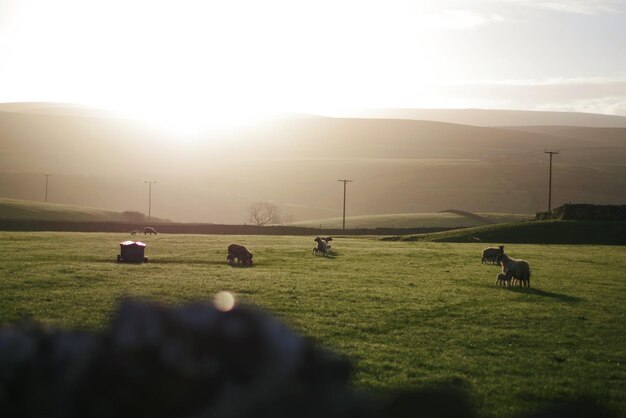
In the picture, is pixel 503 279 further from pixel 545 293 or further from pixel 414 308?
pixel 414 308

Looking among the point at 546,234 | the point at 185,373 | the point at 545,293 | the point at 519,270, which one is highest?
the point at 185,373

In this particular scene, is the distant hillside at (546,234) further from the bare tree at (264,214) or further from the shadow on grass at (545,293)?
the bare tree at (264,214)

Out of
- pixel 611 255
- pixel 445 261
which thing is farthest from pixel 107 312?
pixel 611 255

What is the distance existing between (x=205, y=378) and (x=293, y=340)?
457mm

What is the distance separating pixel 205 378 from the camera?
138 inches

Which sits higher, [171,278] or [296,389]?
[296,389]

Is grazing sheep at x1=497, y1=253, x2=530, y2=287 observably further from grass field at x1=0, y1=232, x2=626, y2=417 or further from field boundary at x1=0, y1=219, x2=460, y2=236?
field boundary at x1=0, y1=219, x2=460, y2=236

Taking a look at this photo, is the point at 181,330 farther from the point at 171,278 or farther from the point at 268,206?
the point at 268,206

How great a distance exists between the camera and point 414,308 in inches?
895

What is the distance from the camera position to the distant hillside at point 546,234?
6931 centimetres

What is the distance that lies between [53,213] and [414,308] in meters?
97.3

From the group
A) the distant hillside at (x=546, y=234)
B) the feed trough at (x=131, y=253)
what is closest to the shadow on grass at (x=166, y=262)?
the feed trough at (x=131, y=253)

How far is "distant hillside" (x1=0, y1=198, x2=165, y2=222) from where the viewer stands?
339 ft

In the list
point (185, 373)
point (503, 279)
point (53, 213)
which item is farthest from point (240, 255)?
point (53, 213)
